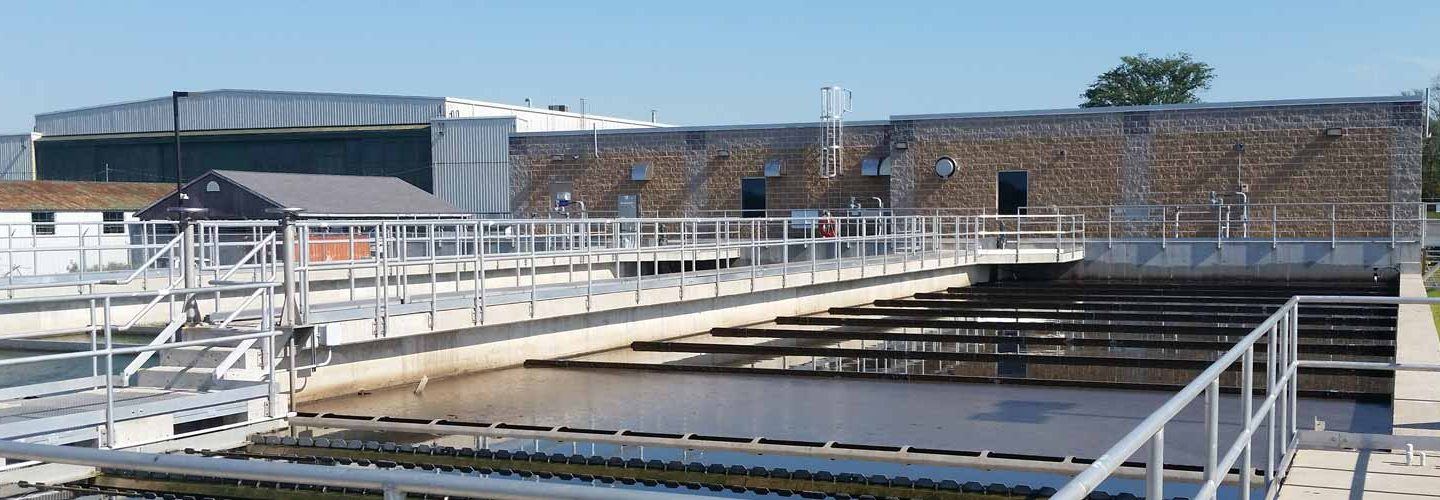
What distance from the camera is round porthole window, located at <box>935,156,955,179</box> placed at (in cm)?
3362

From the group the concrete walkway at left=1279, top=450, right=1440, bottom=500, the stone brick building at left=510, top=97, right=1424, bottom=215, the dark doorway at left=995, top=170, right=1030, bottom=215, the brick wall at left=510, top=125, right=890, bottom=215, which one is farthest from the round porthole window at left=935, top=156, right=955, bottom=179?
the concrete walkway at left=1279, top=450, right=1440, bottom=500

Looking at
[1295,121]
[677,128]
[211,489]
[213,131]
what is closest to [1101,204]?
[1295,121]

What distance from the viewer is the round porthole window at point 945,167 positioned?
33.6m

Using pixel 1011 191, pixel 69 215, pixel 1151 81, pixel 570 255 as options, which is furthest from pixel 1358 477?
pixel 1151 81

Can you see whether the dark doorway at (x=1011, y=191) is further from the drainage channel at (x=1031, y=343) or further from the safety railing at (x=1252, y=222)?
the drainage channel at (x=1031, y=343)

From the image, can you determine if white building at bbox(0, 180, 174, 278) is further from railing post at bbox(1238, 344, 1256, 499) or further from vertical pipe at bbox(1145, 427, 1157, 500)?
vertical pipe at bbox(1145, 427, 1157, 500)

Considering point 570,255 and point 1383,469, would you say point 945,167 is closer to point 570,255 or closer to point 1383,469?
point 570,255

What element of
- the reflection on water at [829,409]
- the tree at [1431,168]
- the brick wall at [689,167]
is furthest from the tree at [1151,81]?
the reflection on water at [829,409]

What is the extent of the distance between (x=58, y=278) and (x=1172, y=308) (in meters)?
15.6

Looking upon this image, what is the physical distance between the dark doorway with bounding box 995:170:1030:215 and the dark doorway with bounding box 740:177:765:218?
6.29 m

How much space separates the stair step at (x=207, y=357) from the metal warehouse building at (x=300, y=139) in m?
30.8

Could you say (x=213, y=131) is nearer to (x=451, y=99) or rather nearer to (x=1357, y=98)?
(x=451, y=99)

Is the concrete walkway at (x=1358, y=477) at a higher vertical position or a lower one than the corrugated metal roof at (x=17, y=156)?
lower

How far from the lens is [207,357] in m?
9.78
